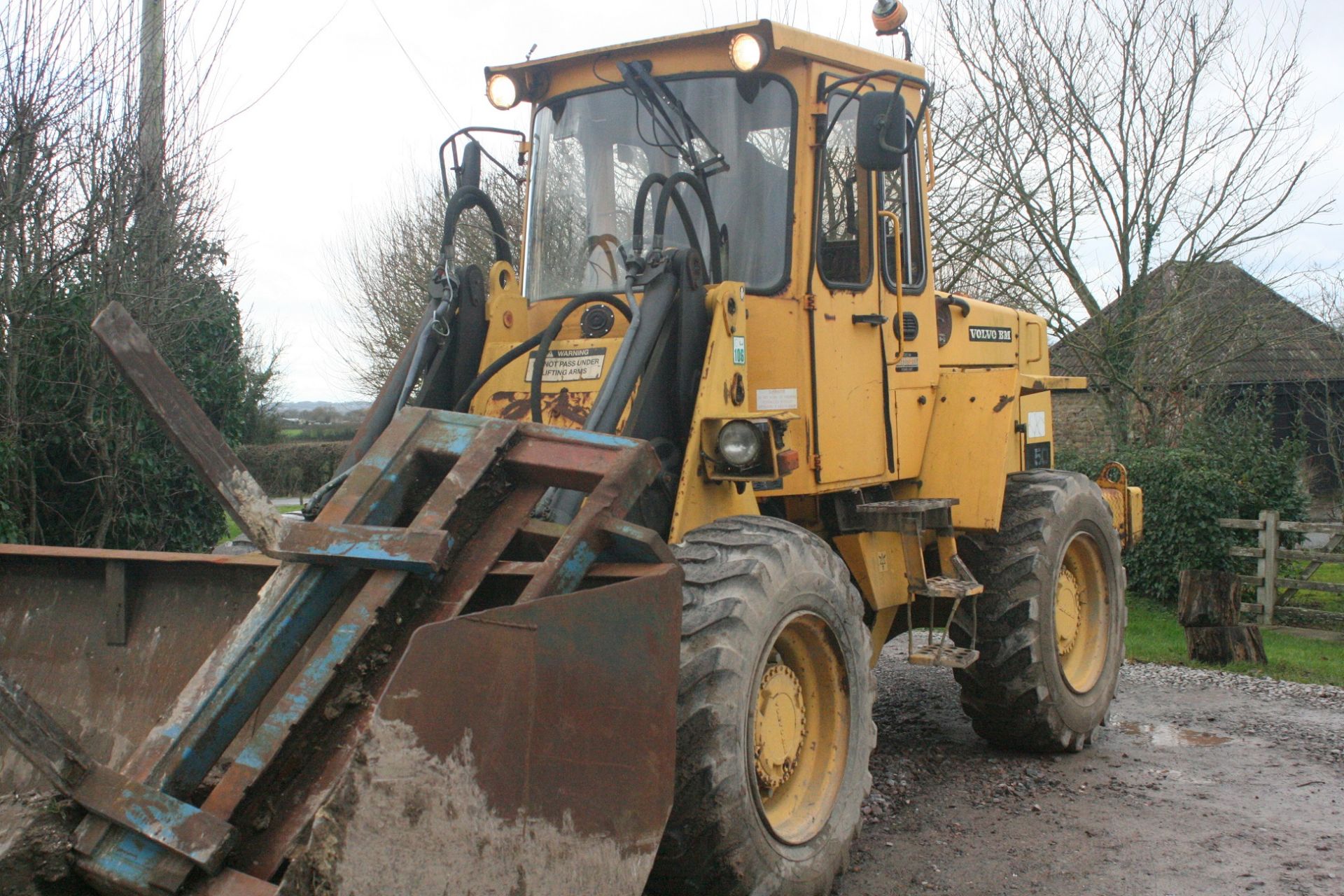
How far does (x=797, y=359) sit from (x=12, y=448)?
5.48m

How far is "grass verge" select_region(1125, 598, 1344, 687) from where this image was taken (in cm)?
909

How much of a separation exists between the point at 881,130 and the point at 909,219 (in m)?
1.18

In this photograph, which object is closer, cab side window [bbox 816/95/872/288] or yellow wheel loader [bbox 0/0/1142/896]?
yellow wheel loader [bbox 0/0/1142/896]

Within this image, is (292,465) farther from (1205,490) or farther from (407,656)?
(407,656)

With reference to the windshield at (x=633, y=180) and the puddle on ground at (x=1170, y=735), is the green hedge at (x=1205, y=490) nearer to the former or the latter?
the puddle on ground at (x=1170, y=735)

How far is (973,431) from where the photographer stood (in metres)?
5.72

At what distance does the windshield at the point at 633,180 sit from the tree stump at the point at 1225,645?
6.38 m

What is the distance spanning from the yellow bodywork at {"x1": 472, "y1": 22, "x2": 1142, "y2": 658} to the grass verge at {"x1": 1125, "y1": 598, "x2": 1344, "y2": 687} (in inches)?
171

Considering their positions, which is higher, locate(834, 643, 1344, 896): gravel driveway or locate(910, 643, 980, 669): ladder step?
locate(910, 643, 980, 669): ladder step

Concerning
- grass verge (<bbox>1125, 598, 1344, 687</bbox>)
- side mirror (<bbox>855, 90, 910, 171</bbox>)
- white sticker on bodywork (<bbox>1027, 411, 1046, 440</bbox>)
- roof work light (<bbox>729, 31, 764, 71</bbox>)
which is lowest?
grass verge (<bbox>1125, 598, 1344, 687</bbox>)

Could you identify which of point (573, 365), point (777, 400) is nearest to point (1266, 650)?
point (777, 400)

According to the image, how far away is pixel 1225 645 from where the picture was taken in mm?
9367

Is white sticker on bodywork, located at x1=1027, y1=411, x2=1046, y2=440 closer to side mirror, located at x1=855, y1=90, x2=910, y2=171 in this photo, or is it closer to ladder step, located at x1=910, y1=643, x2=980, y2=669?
ladder step, located at x1=910, y1=643, x2=980, y2=669

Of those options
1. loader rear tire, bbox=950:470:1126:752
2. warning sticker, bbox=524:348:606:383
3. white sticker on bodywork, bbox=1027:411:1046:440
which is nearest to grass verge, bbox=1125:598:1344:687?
loader rear tire, bbox=950:470:1126:752
